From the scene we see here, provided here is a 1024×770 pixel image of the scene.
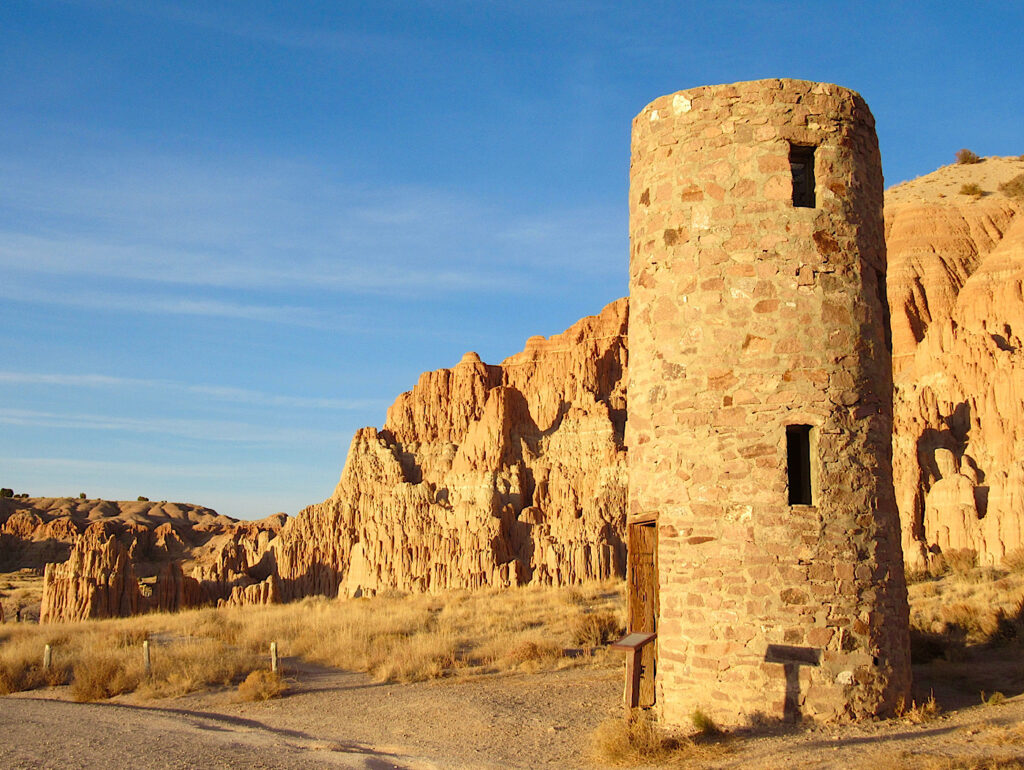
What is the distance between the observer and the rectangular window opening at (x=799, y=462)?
9812 millimetres

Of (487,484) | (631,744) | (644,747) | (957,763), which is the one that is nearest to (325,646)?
(631,744)

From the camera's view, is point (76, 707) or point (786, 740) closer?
point (786, 740)

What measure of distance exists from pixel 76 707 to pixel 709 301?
10.7 m

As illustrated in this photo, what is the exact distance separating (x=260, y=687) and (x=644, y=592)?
6590 mm

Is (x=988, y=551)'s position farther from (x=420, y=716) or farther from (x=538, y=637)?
(x=420, y=716)

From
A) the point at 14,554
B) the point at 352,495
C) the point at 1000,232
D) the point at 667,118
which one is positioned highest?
the point at 1000,232

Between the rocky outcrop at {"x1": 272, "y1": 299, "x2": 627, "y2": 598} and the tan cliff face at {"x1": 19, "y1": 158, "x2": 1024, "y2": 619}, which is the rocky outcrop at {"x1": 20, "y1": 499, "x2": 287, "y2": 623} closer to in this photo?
the tan cliff face at {"x1": 19, "y1": 158, "x2": 1024, "y2": 619}

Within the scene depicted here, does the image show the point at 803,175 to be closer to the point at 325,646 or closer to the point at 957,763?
Answer: the point at 957,763

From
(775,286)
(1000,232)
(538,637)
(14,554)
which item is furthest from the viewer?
(14,554)

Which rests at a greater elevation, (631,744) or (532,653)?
(631,744)

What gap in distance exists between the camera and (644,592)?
11641 mm

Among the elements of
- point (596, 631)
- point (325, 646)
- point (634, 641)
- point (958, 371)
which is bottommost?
point (325, 646)

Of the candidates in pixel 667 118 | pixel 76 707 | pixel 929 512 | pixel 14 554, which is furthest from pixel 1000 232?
pixel 14 554

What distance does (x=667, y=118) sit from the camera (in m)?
10.8
